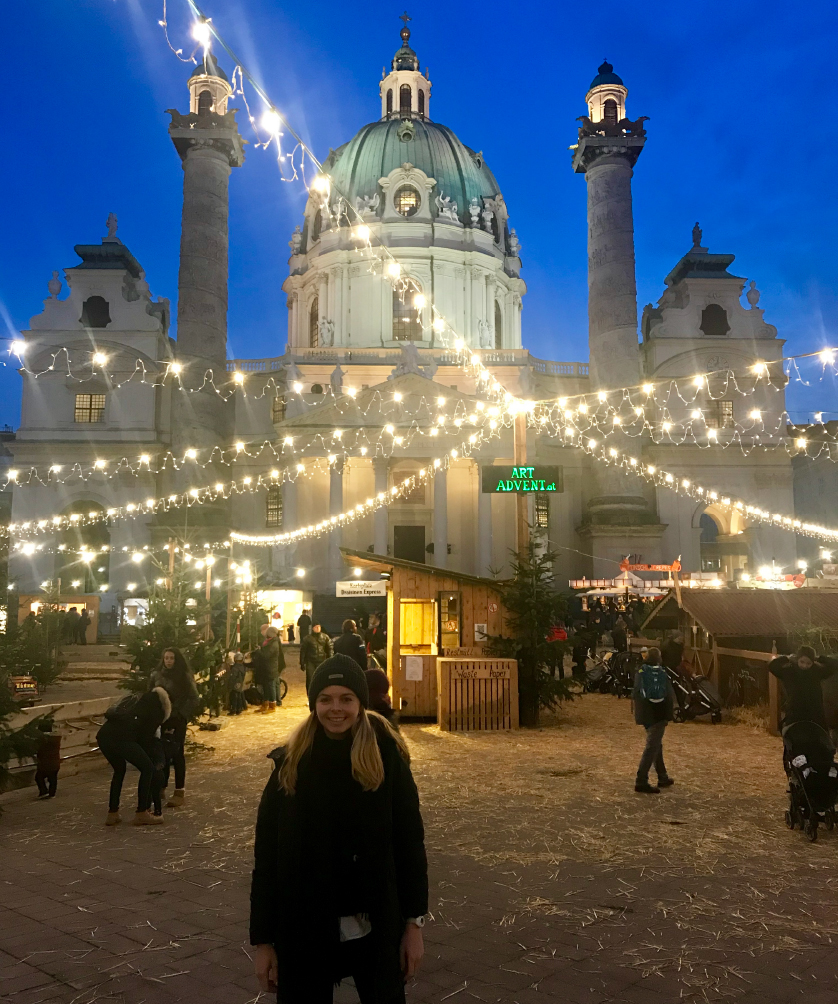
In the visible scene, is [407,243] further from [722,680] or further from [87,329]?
[722,680]

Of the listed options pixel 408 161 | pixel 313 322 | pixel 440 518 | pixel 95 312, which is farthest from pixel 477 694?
pixel 408 161

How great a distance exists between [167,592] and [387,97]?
65.6 meters

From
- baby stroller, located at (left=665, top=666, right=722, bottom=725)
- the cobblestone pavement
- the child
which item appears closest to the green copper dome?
baby stroller, located at (left=665, top=666, right=722, bottom=725)

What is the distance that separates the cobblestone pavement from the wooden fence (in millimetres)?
3482

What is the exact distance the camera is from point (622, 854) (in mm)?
7402

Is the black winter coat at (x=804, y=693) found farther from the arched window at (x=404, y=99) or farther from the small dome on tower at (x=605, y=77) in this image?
the arched window at (x=404, y=99)

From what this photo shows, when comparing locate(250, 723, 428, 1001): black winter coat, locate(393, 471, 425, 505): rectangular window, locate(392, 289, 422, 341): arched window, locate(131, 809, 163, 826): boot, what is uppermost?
locate(392, 289, 422, 341): arched window

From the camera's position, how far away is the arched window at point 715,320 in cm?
4822

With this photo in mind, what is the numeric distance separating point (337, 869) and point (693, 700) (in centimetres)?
1376

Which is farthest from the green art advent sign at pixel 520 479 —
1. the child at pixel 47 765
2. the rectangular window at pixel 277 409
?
the rectangular window at pixel 277 409

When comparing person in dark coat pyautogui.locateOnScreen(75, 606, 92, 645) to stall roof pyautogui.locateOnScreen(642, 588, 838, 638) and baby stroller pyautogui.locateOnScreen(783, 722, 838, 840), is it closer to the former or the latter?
stall roof pyautogui.locateOnScreen(642, 588, 838, 638)

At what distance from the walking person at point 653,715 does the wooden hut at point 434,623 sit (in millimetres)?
5780

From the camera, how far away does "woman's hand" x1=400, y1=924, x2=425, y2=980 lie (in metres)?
3.33

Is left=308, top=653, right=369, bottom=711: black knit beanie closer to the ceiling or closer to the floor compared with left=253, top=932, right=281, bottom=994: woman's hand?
closer to the ceiling
